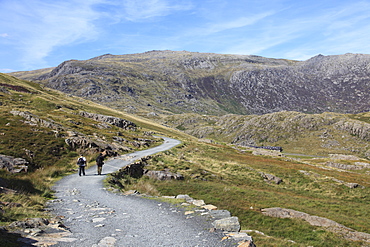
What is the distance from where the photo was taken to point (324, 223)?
58.2 ft

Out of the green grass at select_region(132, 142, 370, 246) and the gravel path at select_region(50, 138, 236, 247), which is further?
the green grass at select_region(132, 142, 370, 246)

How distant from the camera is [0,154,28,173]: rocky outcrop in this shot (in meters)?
21.9

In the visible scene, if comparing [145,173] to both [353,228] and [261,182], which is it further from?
[353,228]

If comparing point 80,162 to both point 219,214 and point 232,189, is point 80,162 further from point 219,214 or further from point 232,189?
point 232,189

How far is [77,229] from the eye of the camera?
36.9 feet

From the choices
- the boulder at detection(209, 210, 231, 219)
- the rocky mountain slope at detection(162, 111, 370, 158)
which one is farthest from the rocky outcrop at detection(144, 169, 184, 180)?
the rocky mountain slope at detection(162, 111, 370, 158)

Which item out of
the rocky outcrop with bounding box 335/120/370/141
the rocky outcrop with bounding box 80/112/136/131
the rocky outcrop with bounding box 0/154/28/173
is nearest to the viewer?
the rocky outcrop with bounding box 0/154/28/173

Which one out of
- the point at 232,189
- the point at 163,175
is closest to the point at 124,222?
the point at 232,189

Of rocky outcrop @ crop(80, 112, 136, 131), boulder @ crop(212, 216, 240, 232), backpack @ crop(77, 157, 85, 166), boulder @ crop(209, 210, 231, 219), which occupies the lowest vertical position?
boulder @ crop(209, 210, 231, 219)

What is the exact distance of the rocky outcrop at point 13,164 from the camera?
2194 cm

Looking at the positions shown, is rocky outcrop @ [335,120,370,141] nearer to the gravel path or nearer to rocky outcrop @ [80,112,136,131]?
rocky outcrop @ [80,112,136,131]

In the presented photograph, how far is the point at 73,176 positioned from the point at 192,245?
20.3 m

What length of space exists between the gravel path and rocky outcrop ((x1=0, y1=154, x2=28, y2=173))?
5.90m

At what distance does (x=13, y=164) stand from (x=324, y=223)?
94.4ft
